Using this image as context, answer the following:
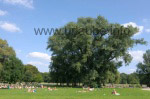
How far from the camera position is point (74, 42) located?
5656 centimetres

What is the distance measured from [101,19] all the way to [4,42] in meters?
32.1

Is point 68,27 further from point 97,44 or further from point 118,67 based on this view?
point 118,67

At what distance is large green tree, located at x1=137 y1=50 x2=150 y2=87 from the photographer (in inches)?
3615

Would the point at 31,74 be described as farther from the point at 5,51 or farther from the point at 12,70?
the point at 12,70

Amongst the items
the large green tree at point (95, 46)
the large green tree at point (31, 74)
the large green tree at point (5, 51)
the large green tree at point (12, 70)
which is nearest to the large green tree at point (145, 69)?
the large green tree at point (95, 46)

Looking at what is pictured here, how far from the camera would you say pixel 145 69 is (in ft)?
305

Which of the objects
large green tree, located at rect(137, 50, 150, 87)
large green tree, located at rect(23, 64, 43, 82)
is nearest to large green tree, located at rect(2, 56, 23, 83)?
large green tree, located at rect(137, 50, 150, 87)

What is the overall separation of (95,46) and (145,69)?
4543cm

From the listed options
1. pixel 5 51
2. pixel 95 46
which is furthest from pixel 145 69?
pixel 5 51

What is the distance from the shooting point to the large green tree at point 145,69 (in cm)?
9181

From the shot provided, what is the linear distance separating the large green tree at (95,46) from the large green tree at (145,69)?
126ft

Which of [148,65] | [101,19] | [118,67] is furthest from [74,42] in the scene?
[148,65]

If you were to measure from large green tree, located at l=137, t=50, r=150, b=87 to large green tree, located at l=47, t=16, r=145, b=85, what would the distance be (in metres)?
38.4

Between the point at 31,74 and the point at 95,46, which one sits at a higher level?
the point at 95,46
